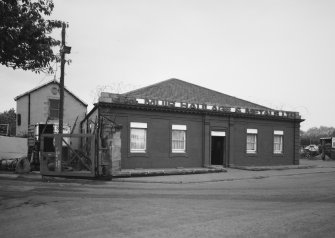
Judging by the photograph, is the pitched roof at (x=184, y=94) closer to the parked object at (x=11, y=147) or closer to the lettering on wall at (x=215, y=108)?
the lettering on wall at (x=215, y=108)

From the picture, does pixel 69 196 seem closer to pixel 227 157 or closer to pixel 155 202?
pixel 155 202

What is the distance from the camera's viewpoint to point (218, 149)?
2728 cm

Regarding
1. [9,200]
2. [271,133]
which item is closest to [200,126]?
[271,133]

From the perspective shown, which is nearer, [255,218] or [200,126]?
[255,218]

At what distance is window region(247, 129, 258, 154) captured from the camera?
27591 mm

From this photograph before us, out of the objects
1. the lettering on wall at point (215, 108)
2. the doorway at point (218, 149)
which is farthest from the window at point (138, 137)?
the doorway at point (218, 149)

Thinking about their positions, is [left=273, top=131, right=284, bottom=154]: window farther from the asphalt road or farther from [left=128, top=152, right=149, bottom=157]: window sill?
the asphalt road

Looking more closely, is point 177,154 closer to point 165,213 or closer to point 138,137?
point 138,137

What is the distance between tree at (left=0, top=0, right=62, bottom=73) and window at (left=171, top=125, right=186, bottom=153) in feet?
42.9

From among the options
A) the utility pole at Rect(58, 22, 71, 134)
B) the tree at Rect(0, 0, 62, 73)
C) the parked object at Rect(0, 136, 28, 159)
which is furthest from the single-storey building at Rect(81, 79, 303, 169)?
the tree at Rect(0, 0, 62, 73)

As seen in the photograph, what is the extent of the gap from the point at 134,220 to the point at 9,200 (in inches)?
201

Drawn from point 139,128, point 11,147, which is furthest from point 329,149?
point 11,147

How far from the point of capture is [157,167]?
76.0ft

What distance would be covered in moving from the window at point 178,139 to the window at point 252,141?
605 centimetres
